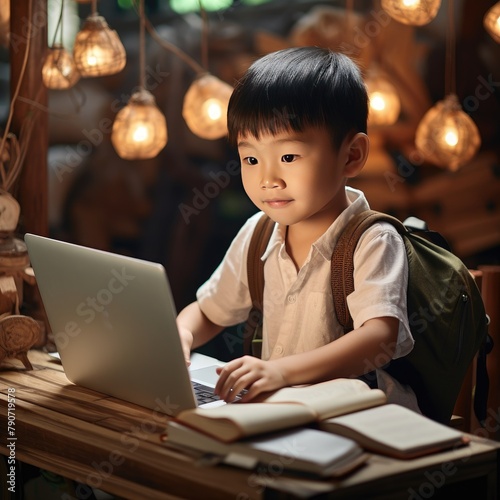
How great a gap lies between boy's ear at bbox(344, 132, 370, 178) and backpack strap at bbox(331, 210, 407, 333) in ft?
0.30

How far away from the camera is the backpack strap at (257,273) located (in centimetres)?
190

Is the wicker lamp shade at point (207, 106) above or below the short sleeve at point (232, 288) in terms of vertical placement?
above

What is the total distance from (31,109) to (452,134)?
1416mm

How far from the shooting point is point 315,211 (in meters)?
1.73

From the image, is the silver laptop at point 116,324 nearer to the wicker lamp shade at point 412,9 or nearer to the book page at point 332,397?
the book page at point 332,397

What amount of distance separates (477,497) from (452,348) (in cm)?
37

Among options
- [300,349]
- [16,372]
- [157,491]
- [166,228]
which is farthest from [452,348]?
[166,228]

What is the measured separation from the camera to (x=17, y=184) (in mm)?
2193

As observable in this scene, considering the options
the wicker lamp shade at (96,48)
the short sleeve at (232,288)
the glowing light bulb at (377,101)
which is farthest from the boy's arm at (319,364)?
the glowing light bulb at (377,101)

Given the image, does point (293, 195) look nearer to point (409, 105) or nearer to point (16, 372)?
point (16, 372)

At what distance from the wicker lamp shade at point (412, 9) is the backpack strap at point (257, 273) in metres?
0.95

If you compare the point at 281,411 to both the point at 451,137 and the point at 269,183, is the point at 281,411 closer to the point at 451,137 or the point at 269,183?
the point at 269,183

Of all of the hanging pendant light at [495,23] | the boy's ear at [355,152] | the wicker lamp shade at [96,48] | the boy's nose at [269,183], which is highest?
the hanging pendant light at [495,23]

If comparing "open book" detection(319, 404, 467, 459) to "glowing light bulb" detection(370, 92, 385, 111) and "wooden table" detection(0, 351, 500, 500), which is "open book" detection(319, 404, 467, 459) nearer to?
"wooden table" detection(0, 351, 500, 500)
